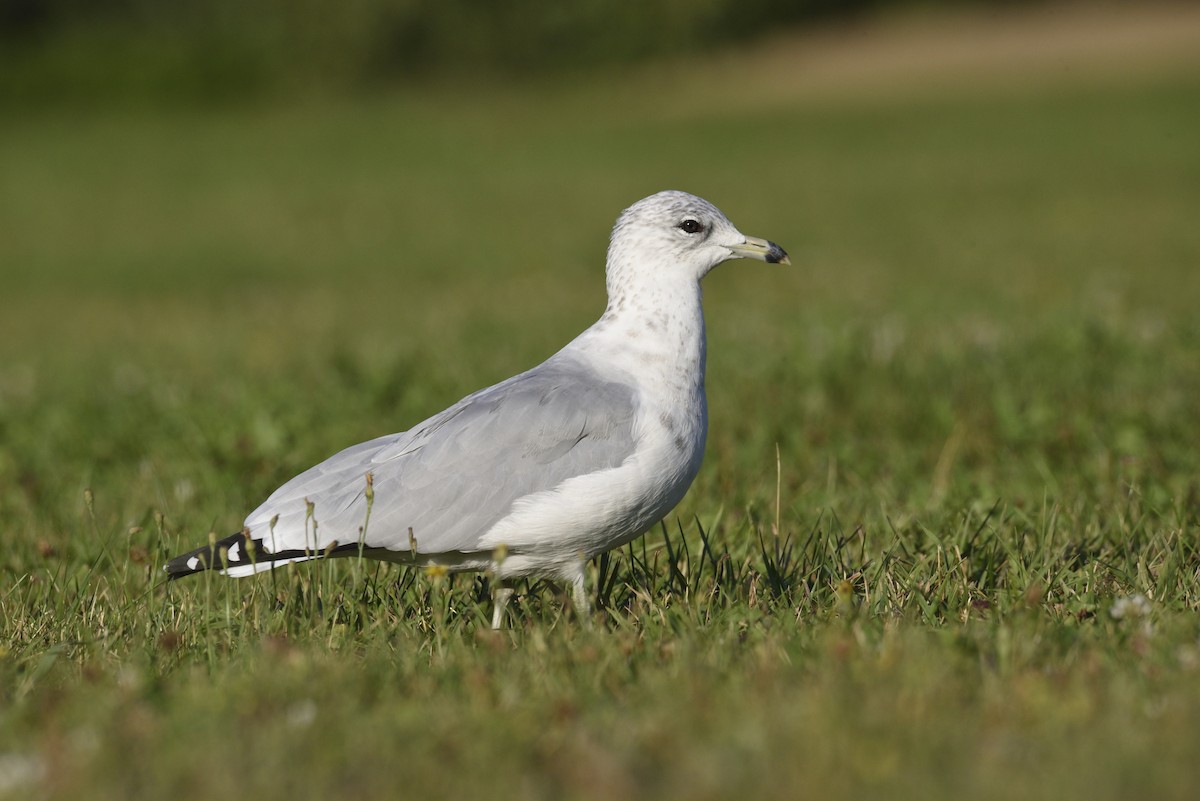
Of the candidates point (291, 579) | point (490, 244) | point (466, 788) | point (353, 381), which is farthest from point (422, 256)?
point (466, 788)

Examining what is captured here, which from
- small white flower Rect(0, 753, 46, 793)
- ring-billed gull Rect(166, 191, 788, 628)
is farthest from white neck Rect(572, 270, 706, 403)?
small white flower Rect(0, 753, 46, 793)

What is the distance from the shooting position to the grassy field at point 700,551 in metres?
2.93

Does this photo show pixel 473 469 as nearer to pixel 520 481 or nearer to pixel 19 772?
pixel 520 481

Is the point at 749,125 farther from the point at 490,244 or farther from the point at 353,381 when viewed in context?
the point at 353,381

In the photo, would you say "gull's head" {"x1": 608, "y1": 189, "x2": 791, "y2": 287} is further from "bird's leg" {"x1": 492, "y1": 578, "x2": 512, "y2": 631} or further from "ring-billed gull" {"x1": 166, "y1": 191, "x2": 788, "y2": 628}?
"bird's leg" {"x1": 492, "y1": 578, "x2": 512, "y2": 631}

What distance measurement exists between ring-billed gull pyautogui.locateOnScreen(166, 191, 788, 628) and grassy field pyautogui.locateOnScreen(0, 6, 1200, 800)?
18cm

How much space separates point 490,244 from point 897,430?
12.4 metres

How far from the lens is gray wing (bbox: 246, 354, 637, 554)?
413cm

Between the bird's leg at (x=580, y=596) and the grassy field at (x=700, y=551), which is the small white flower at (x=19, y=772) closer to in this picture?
the grassy field at (x=700, y=551)

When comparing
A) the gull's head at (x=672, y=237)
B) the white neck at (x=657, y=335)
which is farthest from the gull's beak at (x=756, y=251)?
the white neck at (x=657, y=335)

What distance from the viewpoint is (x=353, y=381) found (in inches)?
307

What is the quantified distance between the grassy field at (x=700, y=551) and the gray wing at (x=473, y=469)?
0.23 m

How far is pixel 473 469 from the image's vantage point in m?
4.18

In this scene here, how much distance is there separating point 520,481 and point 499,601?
383mm
